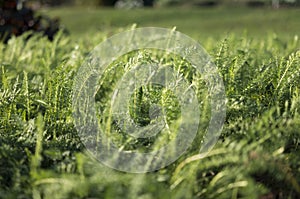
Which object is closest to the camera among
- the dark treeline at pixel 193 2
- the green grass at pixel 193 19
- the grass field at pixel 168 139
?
the grass field at pixel 168 139

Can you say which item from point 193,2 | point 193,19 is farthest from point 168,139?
point 193,2

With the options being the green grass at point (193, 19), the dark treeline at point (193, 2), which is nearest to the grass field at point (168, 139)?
the green grass at point (193, 19)

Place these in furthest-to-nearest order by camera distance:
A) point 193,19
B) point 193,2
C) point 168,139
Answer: point 193,2 → point 193,19 → point 168,139

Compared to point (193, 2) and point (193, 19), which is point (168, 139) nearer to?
point (193, 19)

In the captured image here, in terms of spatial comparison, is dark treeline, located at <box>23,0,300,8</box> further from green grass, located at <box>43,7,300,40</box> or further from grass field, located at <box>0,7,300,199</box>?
grass field, located at <box>0,7,300,199</box>

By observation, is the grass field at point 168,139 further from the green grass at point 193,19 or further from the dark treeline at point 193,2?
the dark treeline at point 193,2

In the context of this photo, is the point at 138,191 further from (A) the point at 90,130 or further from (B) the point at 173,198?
(A) the point at 90,130

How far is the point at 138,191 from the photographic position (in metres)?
1.61

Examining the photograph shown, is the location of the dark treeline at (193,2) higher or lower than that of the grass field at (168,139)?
lower

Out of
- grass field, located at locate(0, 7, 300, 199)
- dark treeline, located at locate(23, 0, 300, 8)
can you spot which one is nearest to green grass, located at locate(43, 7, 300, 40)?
dark treeline, located at locate(23, 0, 300, 8)

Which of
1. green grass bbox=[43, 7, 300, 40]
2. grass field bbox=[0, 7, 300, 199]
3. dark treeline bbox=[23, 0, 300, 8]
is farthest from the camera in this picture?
dark treeline bbox=[23, 0, 300, 8]

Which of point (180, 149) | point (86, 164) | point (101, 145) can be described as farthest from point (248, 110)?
point (86, 164)

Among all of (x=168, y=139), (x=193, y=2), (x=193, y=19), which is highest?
(x=168, y=139)

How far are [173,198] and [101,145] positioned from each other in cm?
54
